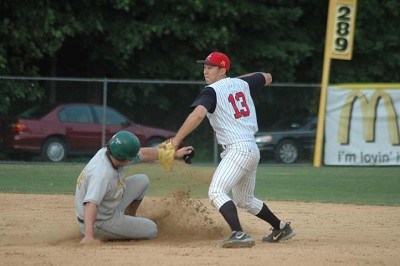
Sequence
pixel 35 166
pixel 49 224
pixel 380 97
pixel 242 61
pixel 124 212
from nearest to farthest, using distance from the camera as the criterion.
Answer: pixel 124 212
pixel 49 224
pixel 35 166
pixel 380 97
pixel 242 61

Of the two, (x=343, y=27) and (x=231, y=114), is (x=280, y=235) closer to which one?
(x=231, y=114)

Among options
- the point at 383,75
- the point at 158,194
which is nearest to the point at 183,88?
the point at 383,75

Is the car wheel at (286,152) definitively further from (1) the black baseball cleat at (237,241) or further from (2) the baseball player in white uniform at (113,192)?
(1) the black baseball cleat at (237,241)

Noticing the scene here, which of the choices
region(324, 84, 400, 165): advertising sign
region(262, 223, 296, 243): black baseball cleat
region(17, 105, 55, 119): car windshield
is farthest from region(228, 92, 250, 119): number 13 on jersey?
region(324, 84, 400, 165): advertising sign

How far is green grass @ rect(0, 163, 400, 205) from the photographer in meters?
12.1

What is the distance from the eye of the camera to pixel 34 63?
81.1ft

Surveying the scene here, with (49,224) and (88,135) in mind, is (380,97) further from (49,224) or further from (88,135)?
(49,224)

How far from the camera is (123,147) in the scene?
337 inches

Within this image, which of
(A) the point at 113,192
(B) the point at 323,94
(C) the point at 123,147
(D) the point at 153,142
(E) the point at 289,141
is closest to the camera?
(C) the point at 123,147

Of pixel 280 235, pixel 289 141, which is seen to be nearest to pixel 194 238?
pixel 280 235

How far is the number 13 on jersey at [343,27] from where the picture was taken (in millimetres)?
21609

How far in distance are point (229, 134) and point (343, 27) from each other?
13.4m

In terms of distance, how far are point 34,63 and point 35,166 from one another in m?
5.55

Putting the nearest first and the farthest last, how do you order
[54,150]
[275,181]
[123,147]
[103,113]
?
[123,147] < [275,181] < [54,150] < [103,113]
